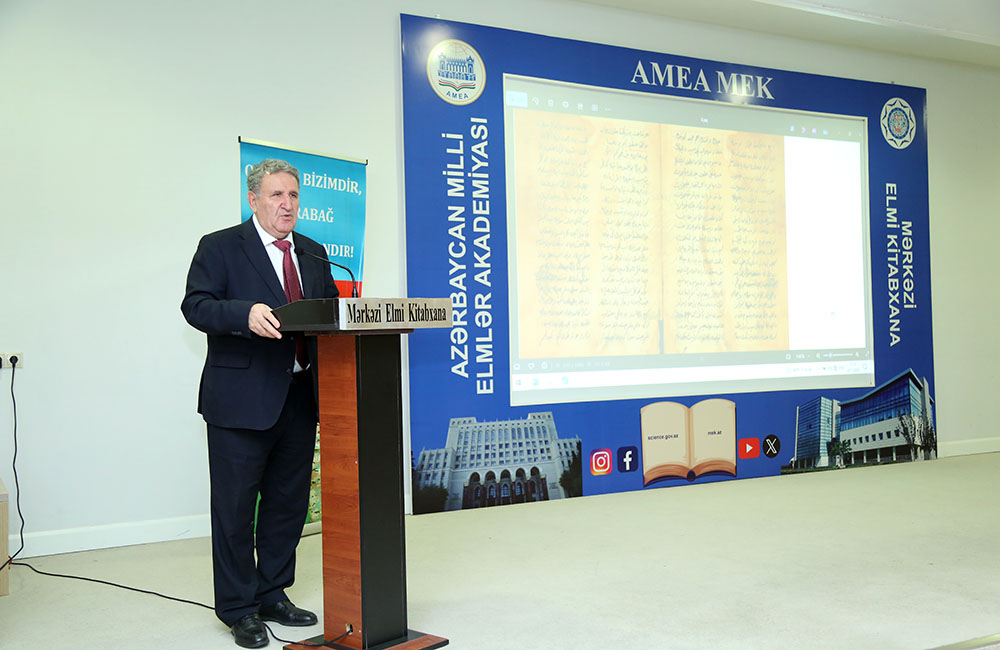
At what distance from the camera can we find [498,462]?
16.1ft

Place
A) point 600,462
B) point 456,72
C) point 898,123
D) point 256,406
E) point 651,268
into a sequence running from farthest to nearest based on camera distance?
point 898,123, point 651,268, point 600,462, point 456,72, point 256,406

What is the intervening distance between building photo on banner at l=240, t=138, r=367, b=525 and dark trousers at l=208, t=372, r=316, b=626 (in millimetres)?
1328

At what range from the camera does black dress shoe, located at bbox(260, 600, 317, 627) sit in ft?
9.02

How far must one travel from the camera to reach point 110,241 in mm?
4109

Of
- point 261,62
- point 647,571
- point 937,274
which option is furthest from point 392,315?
point 937,274

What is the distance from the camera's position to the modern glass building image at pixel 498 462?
4.77m

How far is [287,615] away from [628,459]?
2941 mm

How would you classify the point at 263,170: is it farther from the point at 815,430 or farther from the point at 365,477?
the point at 815,430

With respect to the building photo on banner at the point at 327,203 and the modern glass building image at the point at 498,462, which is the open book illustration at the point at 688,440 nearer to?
the modern glass building image at the point at 498,462

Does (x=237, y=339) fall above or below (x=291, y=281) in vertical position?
below

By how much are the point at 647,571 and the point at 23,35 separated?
374cm

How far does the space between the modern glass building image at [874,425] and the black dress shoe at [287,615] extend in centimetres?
404

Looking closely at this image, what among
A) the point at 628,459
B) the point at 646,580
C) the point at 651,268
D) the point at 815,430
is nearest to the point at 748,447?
the point at 815,430

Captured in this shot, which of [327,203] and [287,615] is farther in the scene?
[327,203]
